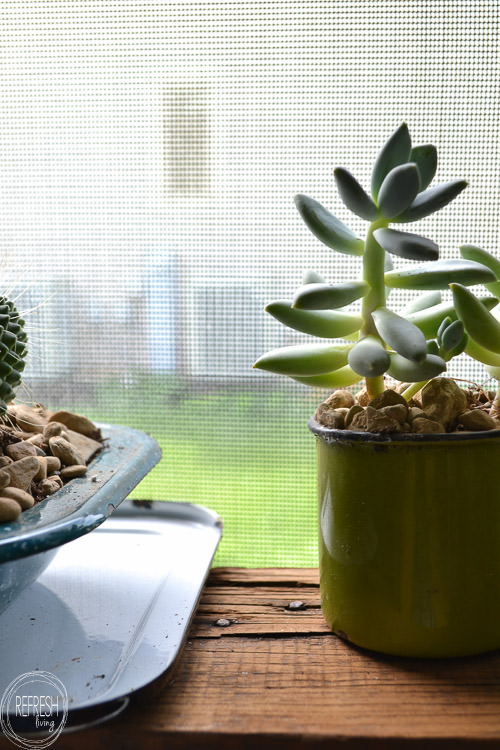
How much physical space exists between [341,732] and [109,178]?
0.56 meters

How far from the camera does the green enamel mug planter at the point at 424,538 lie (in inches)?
16.8

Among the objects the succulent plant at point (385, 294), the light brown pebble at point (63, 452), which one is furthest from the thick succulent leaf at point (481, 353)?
the light brown pebble at point (63, 452)

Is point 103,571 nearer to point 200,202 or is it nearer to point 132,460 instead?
point 132,460

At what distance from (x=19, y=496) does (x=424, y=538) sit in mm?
272

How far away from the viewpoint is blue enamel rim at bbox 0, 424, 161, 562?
364mm

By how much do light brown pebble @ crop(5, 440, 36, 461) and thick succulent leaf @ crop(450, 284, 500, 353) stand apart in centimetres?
33

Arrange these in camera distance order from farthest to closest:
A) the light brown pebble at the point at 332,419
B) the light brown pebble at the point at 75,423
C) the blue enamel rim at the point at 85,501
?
the light brown pebble at the point at 75,423 < the light brown pebble at the point at 332,419 < the blue enamel rim at the point at 85,501

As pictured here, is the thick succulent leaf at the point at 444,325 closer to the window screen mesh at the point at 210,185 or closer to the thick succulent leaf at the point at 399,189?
the thick succulent leaf at the point at 399,189

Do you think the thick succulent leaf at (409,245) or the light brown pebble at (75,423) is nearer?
the thick succulent leaf at (409,245)

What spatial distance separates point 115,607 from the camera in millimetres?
513

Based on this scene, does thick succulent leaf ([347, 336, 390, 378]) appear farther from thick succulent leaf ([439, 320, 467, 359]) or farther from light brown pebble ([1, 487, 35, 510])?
light brown pebble ([1, 487, 35, 510])

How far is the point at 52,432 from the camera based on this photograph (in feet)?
1.76

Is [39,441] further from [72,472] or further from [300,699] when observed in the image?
[300,699]

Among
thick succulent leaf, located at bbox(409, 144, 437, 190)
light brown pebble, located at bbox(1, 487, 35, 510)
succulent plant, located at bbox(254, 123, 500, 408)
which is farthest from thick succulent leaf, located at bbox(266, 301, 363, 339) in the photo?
light brown pebble, located at bbox(1, 487, 35, 510)
